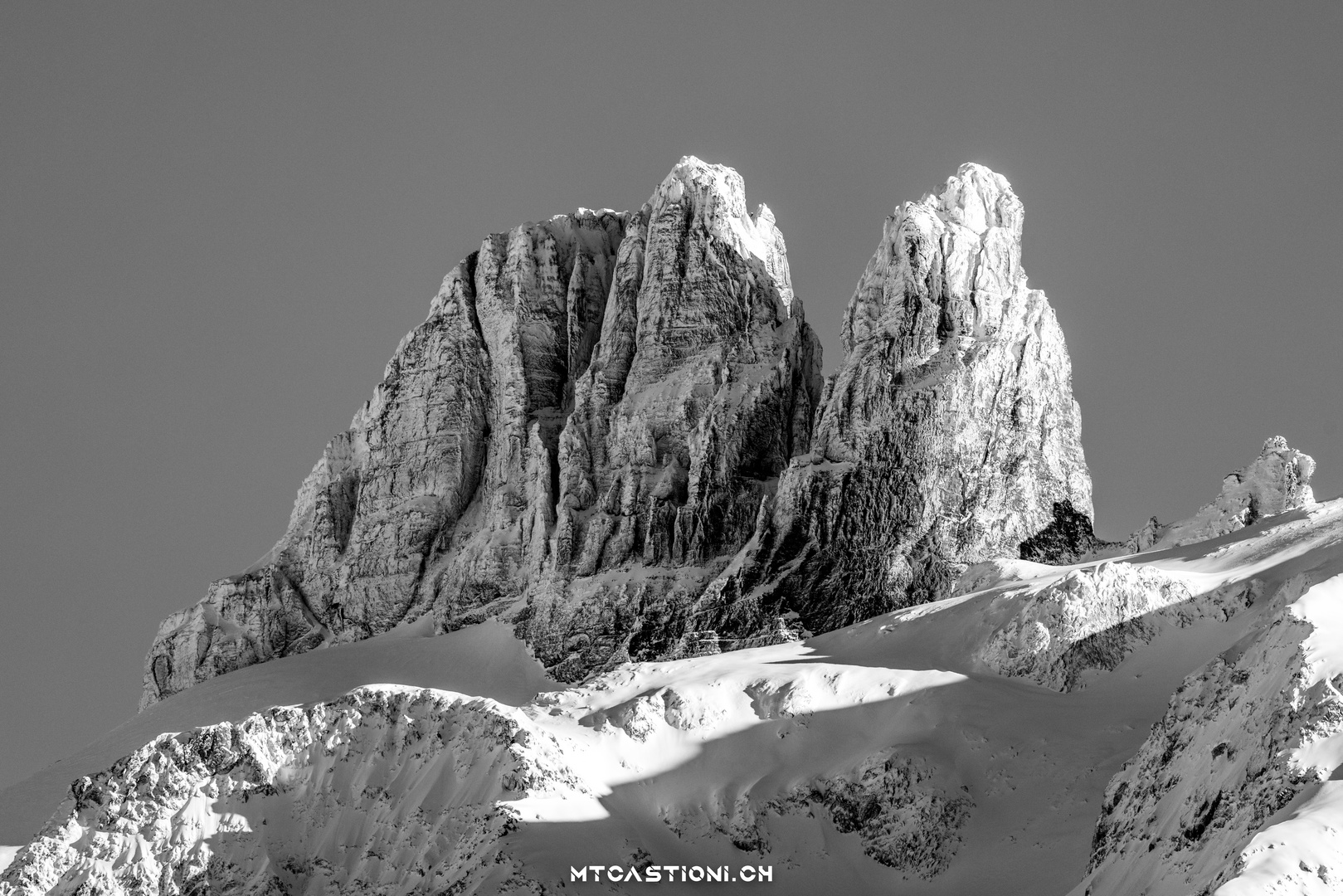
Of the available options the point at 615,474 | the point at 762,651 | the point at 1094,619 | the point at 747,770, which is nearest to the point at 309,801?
the point at 747,770

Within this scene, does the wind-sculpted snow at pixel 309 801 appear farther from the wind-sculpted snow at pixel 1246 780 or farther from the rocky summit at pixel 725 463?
the rocky summit at pixel 725 463

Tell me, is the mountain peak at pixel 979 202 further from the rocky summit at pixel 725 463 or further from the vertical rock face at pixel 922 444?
the vertical rock face at pixel 922 444

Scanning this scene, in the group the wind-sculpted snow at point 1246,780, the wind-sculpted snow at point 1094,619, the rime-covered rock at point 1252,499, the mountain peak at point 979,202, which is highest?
the mountain peak at point 979,202

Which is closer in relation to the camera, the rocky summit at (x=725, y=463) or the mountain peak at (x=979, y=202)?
the rocky summit at (x=725, y=463)

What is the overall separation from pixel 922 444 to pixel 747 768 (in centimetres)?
4593

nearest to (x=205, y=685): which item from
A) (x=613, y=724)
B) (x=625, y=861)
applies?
(x=613, y=724)

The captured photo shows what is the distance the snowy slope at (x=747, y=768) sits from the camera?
11700cm

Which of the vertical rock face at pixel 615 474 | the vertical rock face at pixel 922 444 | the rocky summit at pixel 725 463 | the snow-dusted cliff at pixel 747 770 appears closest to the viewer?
the snow-dusted cliff at pixel 747 770

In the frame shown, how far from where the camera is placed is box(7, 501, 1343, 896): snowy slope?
117 m

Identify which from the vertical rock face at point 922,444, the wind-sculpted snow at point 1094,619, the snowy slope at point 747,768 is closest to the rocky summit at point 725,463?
the vertical rock face at point 922,444

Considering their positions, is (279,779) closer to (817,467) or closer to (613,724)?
(613,724)

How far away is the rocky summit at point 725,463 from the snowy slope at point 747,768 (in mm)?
24810

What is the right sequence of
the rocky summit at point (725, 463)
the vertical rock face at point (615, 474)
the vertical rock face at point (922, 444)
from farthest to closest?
the vertical rock face at point (615, 474), the rocky summit at point (725, 463), the vertical rock face at point (922, 444)

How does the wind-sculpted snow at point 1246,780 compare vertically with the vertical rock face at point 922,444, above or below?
below
